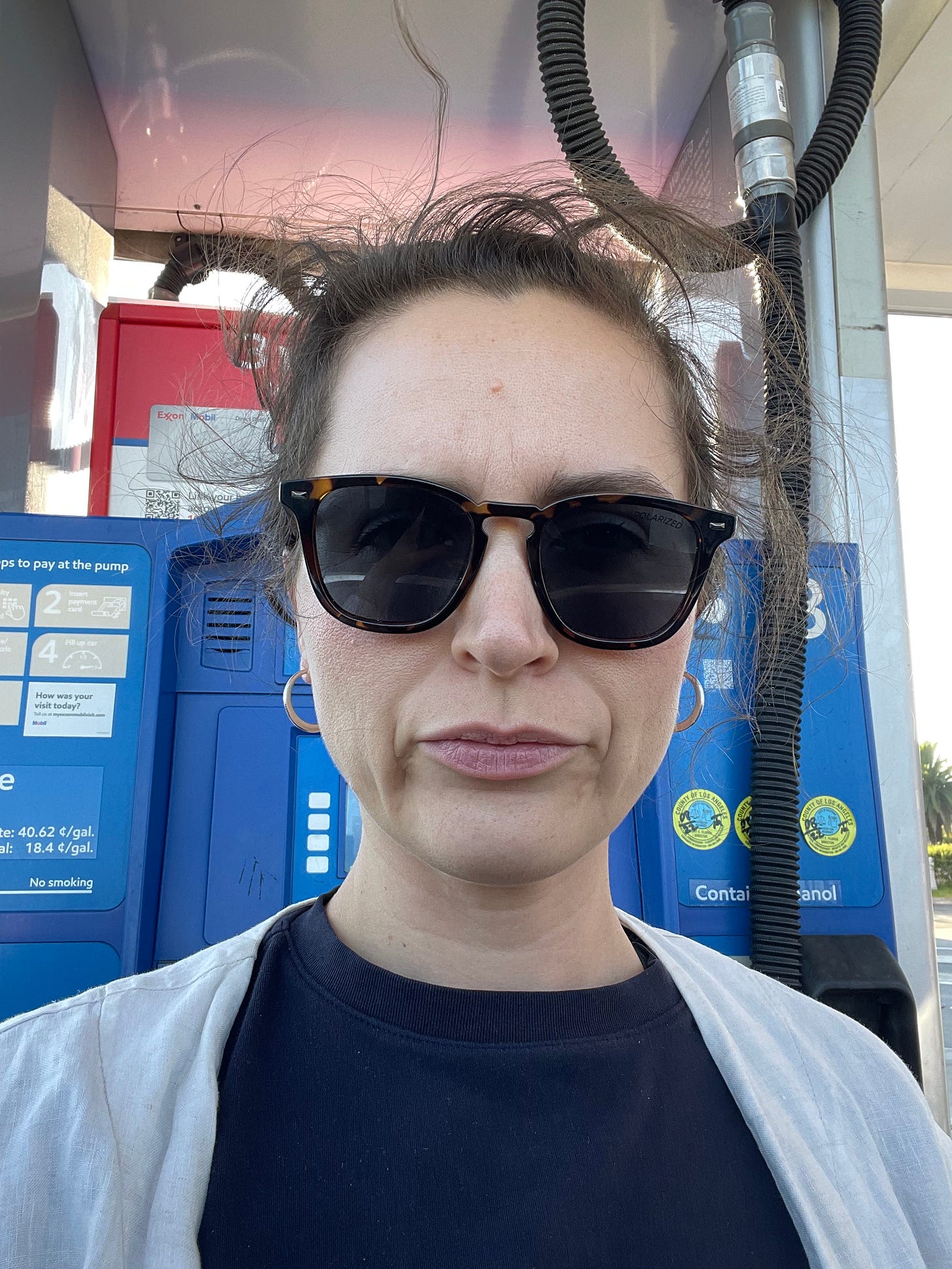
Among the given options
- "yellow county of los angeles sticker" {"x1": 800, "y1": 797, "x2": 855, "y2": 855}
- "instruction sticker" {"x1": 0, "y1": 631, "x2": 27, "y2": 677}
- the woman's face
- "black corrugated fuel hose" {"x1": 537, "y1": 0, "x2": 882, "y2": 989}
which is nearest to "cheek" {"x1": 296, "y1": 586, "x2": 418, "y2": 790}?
the woman's face

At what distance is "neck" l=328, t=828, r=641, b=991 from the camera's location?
83 cm

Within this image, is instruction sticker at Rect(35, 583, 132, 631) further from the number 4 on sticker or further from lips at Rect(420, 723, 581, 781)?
lips at Rect(420, 723, 581, 781)

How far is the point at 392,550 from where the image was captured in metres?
0.81

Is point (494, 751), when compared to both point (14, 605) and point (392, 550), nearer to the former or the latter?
point (392, 550)

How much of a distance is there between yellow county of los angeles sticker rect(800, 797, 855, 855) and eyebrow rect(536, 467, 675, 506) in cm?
90

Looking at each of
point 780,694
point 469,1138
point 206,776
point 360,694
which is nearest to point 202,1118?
point 469,1138

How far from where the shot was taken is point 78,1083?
0.72 m

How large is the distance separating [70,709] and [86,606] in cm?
16

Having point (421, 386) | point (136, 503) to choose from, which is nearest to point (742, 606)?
point (421, 386)

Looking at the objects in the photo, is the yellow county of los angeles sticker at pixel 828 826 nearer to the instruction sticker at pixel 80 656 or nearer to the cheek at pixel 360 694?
the cheek at pixel 360 694

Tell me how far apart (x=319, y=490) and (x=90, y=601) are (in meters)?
0.84

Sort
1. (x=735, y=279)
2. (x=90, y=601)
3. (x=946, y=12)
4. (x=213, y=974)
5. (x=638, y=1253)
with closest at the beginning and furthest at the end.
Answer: (x=638, y=1253)
(x=213, y=974)
(x=90, y=601)
(x=735, y=279)
(x=946, y=12)

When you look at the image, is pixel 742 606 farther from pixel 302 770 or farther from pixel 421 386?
pixel 421 386

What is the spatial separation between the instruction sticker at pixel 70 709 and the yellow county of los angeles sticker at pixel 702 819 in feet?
2.96
